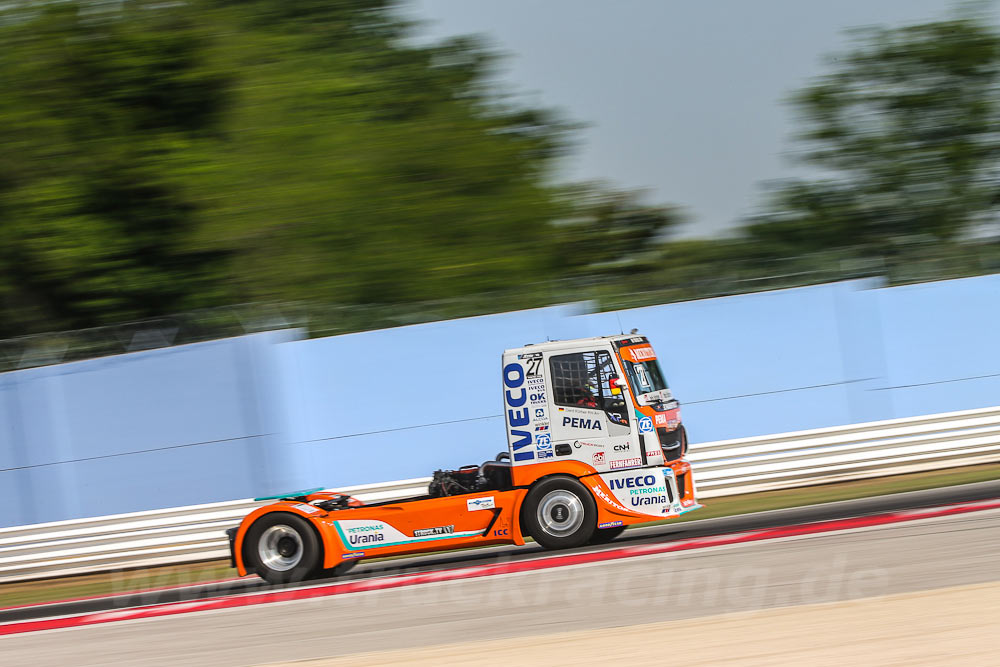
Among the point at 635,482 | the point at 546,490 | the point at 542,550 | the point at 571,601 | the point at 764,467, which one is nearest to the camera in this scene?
the point at 571,601

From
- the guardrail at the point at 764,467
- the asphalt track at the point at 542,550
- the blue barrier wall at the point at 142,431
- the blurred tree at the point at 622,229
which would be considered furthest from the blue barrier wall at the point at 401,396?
the blurred tree at the point at 622,229

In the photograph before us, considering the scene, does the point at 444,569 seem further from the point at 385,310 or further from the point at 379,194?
the point at 379,194

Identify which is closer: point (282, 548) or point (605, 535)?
point (282, 548)

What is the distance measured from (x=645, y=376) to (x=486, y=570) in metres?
2.51

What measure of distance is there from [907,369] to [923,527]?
5629mm

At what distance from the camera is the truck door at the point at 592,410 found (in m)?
10.1

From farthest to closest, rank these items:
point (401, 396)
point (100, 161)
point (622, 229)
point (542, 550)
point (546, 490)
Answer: point (622, 229) < point (100, 161) < point (401, 396) < point (542, 550) < point (546, 490)

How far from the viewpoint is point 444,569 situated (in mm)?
10367

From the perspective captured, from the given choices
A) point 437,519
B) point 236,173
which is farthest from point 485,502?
point 236,173

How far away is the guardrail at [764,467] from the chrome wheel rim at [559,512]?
3.58 meters

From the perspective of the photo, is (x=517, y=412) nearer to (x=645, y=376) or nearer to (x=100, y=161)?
(x=645, y=376)

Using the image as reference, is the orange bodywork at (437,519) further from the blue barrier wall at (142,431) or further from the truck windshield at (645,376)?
the blue barrier wall at (142,431)

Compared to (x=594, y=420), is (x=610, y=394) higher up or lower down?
higher up

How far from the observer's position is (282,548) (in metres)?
10.4
